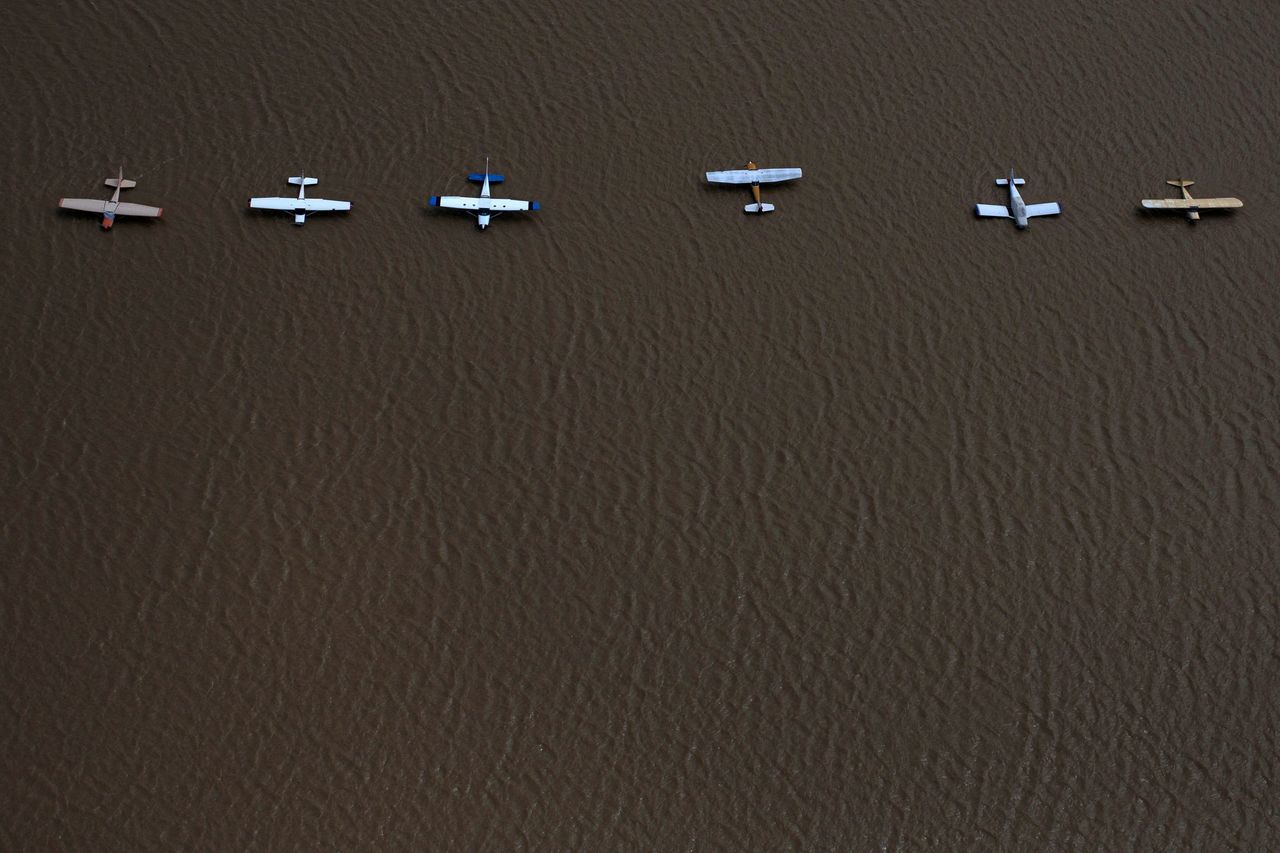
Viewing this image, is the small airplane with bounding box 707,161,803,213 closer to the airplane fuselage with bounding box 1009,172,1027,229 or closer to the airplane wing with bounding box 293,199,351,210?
the airplane fuselage with bounding box 1009,172,1027,229

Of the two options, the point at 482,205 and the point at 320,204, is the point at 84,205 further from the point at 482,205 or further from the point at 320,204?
the point at 482,205

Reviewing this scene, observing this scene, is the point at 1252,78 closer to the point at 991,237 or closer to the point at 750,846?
the point at 991,237

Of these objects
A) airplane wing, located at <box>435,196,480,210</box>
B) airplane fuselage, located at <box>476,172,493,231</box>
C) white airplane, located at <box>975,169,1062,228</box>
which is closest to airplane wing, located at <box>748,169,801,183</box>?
white airplane, located at <box>975,169,1062,228</box>

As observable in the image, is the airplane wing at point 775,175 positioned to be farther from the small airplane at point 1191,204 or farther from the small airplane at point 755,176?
the small airplane at point 1191,204

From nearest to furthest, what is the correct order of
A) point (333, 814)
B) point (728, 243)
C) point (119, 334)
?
point (333, 814) → point (119, 334) → point (728, 243)

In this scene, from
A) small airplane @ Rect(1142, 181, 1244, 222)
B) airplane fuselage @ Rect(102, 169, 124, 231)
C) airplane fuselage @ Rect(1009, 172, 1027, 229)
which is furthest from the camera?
small airplane @ Rect(1142, 181, 1244, 222)

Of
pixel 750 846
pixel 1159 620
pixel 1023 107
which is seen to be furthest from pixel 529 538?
pixel 1023 107

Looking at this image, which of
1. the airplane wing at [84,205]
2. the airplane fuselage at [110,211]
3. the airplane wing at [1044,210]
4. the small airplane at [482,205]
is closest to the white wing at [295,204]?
→ the small airplane at [482,205]
